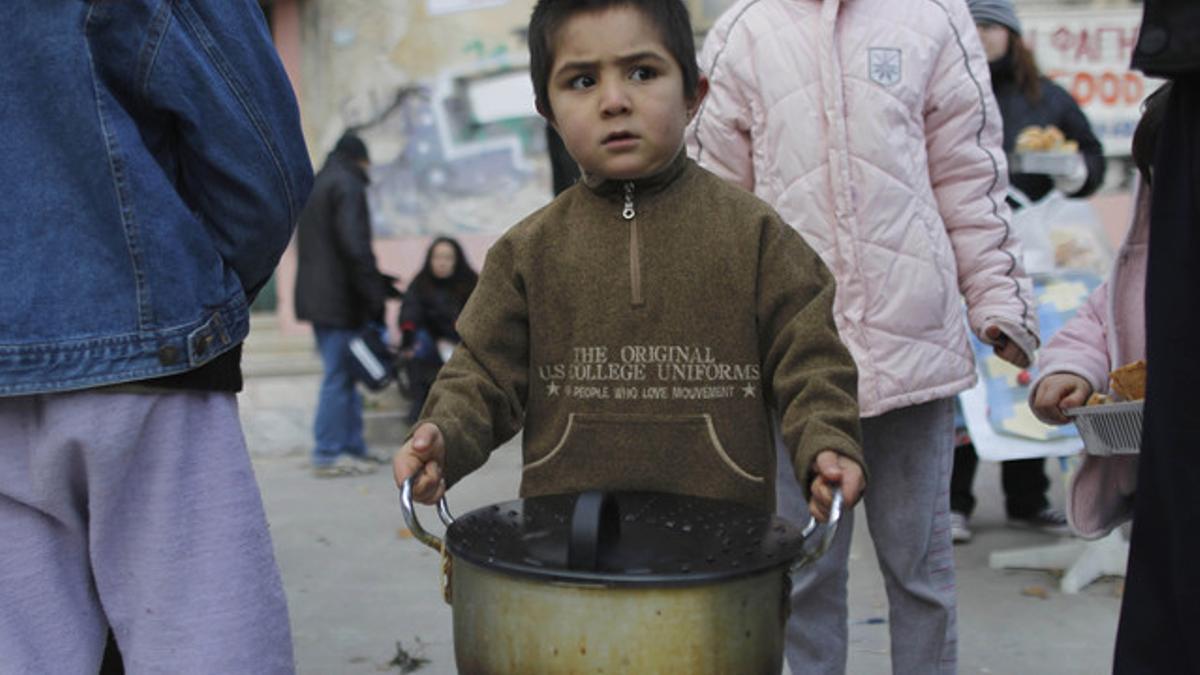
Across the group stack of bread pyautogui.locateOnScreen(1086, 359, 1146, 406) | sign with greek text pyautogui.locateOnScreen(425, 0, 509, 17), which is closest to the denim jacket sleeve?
stack of bread pyautogui.locateOnScreen(1086, 359, 1146, 406)

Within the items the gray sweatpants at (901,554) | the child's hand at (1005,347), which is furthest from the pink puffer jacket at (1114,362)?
the gray sweatpants at (901,554)

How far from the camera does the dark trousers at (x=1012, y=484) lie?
5422mm

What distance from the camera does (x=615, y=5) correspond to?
6.81ft

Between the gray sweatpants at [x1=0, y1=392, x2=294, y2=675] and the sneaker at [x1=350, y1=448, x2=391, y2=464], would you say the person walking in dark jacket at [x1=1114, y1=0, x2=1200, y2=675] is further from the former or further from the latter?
the sneaker at [x1=350, y1=448, x2=391, y2=464]

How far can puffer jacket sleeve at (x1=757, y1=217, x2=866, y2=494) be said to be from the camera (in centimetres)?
191

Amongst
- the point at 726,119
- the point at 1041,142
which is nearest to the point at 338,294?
the point at 1041,142

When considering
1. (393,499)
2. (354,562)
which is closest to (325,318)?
(393,499)

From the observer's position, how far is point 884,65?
2768mm

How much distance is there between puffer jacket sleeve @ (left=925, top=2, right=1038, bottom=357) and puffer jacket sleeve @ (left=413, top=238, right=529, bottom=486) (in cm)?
111

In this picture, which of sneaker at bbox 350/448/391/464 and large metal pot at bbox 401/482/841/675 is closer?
large metal pot at bbox 401/482/841/675

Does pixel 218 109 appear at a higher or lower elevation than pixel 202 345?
higher

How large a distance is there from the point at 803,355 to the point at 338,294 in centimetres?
580

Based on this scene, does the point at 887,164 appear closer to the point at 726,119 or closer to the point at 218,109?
the point at 726,119

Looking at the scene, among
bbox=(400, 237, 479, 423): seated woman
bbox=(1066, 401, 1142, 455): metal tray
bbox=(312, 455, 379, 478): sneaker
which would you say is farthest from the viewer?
bbox=(400, 237, 479, 423): seated woman
